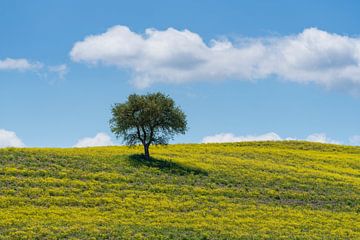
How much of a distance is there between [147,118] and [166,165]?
731cm

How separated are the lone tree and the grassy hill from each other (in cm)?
292

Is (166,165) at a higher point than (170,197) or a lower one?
higher

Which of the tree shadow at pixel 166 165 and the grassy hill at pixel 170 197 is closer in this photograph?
the grassy hill at pixel 170 197

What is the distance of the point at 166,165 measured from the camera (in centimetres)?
6356

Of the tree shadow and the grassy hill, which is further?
the tree shadow

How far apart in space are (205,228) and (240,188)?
14382mm

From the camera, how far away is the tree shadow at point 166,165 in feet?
200

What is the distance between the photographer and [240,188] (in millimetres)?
56688

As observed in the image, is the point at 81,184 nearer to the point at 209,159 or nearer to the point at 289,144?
the point at 209,159

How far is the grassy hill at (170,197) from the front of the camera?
4225cm

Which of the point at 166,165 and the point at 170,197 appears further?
the point at 166,165

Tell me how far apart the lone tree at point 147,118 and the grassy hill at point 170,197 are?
2920 mm

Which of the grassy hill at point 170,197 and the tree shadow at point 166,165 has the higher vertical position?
the tree shadow at point 166,165

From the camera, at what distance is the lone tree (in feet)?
225
